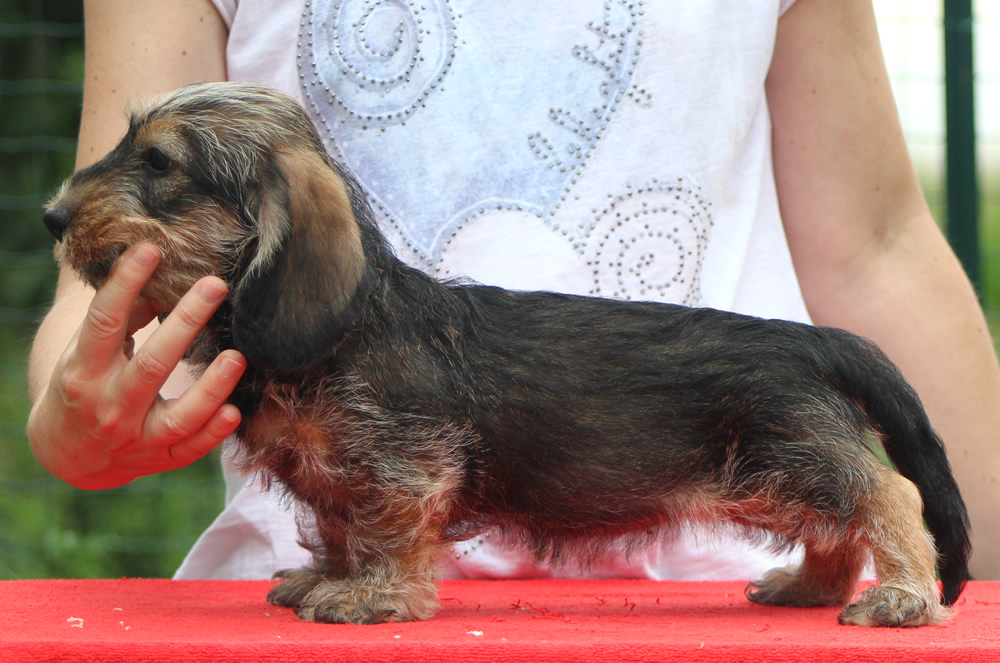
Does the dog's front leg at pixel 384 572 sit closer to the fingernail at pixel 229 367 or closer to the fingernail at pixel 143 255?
the fingernail at pixel 229 367

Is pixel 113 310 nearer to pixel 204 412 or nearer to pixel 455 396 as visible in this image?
pixel 204 412

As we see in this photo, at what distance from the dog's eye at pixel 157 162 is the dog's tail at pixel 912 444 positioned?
126cm

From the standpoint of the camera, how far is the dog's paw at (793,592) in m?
2.10

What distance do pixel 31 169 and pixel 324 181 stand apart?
5.51m

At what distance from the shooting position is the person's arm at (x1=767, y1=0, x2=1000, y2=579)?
101 inches

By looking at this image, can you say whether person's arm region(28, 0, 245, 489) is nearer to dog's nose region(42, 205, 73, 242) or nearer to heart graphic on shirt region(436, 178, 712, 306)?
dog's nose region(42, 205, 73, 242)

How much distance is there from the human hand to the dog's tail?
1.13 m

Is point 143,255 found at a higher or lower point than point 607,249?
higher

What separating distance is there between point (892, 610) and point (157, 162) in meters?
1.48

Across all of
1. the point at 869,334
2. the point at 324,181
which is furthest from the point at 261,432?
the point at 869,334

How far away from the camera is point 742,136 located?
289cm

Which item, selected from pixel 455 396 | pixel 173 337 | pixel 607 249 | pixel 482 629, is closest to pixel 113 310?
pixel 173 337

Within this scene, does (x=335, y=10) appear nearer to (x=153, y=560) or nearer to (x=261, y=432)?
(x=261, y=432)

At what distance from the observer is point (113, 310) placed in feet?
5.74
